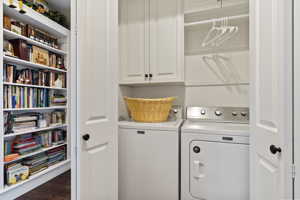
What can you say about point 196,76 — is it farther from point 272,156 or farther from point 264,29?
point 272,156

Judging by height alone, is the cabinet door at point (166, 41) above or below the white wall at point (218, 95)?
above

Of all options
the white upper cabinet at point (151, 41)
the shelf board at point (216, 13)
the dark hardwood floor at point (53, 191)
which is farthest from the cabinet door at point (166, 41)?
the dark hardwood floor at point (53, 191)

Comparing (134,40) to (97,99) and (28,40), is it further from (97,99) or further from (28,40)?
(28,40)

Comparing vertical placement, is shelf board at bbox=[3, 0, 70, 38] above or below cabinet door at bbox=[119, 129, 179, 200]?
above

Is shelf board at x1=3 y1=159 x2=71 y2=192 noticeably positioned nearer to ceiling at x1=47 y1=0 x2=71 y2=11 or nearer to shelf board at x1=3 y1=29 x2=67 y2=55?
shelf board at x1=3 y1=29 x2=67 y2=55

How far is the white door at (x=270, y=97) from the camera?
2.53ft

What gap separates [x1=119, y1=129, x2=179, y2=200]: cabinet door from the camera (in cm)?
148

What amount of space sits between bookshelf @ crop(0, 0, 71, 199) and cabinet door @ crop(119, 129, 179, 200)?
4.46ft

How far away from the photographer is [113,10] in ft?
4.63

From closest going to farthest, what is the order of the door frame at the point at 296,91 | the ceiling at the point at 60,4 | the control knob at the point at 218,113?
1. the door frame at the point at 296,91
2. the control knob at the point at 218,113
3. the ceiling at the point at 60,4

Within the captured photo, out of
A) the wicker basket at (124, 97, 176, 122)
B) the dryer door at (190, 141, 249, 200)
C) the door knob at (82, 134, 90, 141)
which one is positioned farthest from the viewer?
the wicker basket at (124, 97, 176, 122)

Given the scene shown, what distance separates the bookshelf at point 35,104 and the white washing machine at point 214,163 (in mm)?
1985

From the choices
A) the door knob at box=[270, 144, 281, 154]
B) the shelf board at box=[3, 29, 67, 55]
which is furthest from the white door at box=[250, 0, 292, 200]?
the shelf board at box=[3, 29, 67, 55]

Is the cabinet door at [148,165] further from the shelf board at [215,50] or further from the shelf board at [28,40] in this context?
the shelf board at [28,40]
